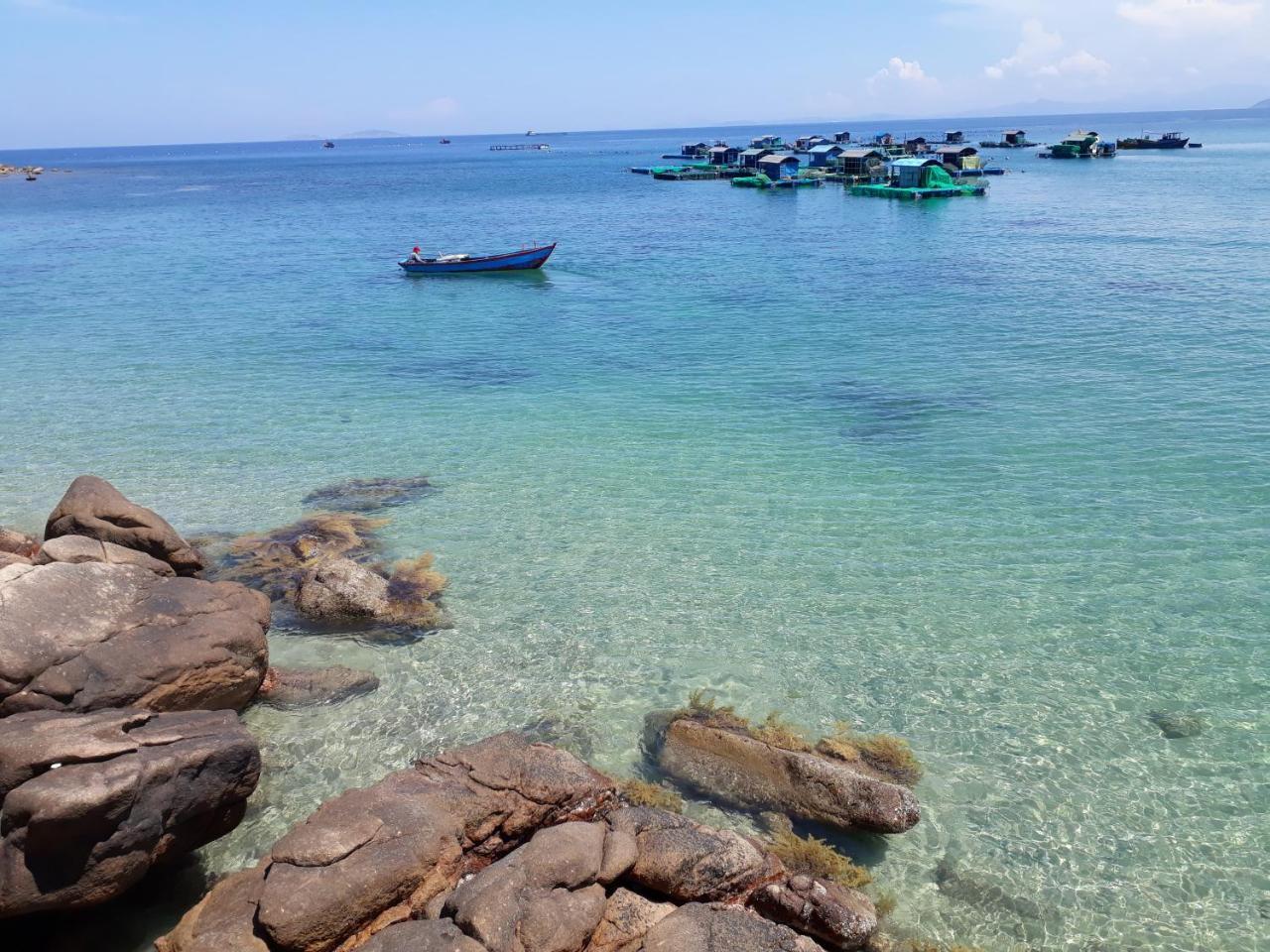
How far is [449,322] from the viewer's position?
126 feet

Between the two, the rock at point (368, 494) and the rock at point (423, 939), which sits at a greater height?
the rock at point (368, 494)

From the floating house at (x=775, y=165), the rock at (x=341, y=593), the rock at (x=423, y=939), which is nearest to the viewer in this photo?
the rock at (x=423, y=939)

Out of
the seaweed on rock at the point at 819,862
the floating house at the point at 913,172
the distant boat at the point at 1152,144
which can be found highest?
the distant boat at the point at 1152,144

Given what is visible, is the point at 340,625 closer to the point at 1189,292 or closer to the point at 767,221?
the point at 1189,292

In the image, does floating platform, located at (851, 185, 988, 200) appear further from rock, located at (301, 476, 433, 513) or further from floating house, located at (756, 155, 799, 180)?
rock, located at (301, 476, 433, 513)

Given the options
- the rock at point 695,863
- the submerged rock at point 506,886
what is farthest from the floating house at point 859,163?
the rock at point 695,863

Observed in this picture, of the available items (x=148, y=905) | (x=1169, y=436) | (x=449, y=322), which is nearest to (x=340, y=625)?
(x=148, y=905)

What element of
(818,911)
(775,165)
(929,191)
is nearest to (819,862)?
(818,911)

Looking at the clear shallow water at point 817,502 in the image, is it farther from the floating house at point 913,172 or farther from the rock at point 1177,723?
the floating house at point 913,172

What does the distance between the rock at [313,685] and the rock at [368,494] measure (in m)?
6.28

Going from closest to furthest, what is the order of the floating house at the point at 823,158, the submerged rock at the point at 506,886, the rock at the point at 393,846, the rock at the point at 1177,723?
the submerged rock at the point at 506,886 < the rock at the point at 393,846 < the rock at the point at 1177,723 < the floating house at the point at 823,158

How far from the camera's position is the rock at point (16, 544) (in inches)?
587

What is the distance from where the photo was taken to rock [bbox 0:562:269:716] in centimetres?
1031

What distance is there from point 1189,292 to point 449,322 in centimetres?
2983
